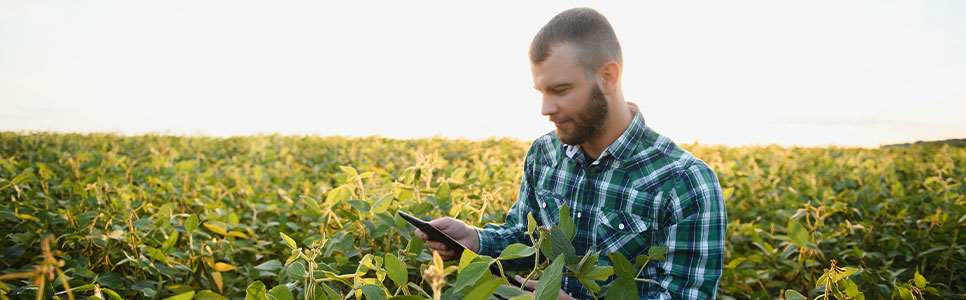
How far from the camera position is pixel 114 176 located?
3482 mm

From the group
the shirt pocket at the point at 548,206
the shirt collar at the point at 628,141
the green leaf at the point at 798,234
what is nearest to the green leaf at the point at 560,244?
the shirt collar at the point at 628,141

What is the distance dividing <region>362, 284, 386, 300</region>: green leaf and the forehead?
1051mm

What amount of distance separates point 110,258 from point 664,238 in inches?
80.0

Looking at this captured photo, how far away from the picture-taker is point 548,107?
70.6 inches

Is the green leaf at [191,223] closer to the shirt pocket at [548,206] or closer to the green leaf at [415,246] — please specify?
the green leaf at [415,246]

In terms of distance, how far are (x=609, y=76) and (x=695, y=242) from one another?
63cm

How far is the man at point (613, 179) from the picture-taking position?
162 centimetres

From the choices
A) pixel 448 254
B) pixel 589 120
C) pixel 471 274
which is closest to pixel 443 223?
pixel 448 254

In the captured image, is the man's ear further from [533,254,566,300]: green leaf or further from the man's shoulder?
[533,254,566,300]: green leaf

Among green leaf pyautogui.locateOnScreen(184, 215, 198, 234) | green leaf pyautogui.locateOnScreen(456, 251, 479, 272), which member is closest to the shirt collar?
green leaf pyautogui.locateOnScreen(456, 251, 479, 272)

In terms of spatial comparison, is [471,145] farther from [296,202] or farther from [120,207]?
[120,207]

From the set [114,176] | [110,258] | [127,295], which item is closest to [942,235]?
[127,295]

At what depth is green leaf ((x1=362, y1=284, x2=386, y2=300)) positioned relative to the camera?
3.03 ft

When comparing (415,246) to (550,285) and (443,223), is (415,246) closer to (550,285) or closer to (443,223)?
(443,223)
